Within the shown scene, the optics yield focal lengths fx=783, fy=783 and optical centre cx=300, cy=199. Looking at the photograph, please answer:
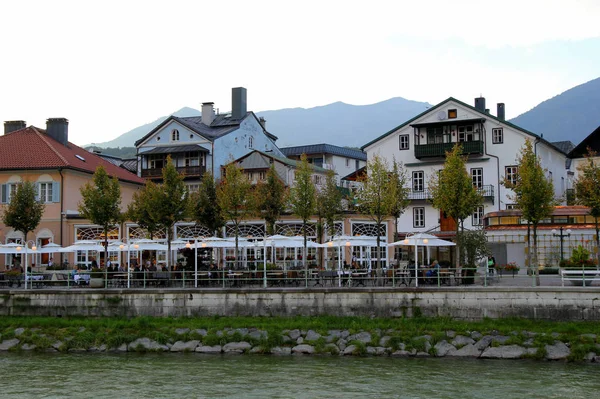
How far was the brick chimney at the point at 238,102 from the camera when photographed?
77625mm

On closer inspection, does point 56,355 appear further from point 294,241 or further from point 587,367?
point 587,367

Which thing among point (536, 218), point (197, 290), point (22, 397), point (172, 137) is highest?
point (172, 137)

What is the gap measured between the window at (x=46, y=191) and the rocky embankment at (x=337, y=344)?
20479 millimetres

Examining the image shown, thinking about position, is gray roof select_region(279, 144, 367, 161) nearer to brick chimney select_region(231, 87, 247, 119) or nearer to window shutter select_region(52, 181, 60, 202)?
brick chimney select_region(231, 87, 247, 119)

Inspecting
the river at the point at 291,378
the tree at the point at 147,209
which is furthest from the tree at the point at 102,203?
the river at the point at 291,378

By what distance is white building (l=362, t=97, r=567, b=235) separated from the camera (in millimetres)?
58719

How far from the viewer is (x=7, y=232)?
52.9 meters

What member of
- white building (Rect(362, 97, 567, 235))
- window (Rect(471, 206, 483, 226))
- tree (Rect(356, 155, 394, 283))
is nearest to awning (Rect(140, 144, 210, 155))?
white building (Rect(362, 97, 567, 235))

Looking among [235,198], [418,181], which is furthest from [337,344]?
[418,181]

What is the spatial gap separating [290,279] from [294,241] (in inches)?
206

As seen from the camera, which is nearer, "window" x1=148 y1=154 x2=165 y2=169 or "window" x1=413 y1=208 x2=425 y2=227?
"window" x1=413 y1=208 x2=425 y2=227

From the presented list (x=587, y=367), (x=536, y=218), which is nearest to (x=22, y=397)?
(x=587, y=367)

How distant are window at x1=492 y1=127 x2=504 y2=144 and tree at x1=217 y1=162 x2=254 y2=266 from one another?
23.9 meters

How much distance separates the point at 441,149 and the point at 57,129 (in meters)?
29.5
